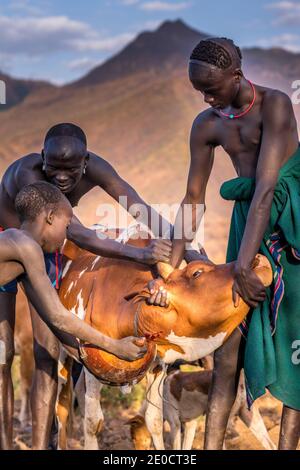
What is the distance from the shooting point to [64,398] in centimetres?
610

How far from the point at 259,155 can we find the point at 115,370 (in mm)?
1313

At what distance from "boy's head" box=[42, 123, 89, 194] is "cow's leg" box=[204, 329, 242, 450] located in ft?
4.28

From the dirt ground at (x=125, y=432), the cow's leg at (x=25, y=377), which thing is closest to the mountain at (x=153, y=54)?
Result: the cow's leg at (x=25, y=377)

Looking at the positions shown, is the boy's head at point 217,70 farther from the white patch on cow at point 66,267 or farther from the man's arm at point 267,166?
the white patch on cow at point 66,267

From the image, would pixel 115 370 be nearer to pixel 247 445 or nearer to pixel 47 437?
pixel 47 437

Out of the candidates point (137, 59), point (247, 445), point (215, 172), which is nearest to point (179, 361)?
point (247, 445)

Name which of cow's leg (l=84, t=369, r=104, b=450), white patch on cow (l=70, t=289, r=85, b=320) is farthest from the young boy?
cow's leg (l=84, t=369, r=104, b=450)

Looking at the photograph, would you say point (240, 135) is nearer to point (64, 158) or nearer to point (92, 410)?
point (64, 158)

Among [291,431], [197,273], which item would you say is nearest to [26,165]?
[197,273]

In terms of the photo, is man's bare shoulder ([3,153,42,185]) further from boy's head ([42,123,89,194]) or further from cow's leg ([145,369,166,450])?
cow's leg ([145,369,166,450])

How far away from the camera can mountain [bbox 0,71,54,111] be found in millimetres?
38031

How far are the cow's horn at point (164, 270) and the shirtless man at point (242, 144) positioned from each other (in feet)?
0.44

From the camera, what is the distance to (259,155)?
14.7 feet

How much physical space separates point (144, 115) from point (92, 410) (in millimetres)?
23369
